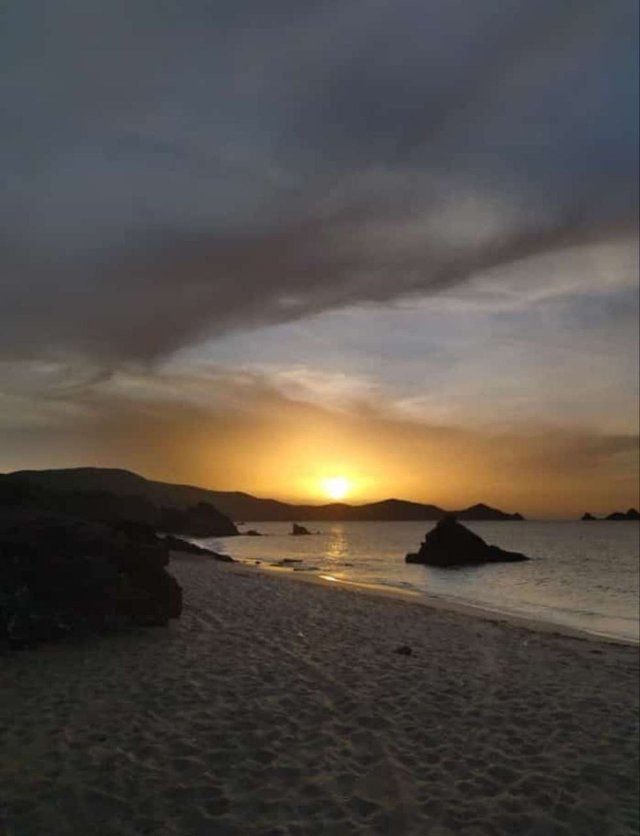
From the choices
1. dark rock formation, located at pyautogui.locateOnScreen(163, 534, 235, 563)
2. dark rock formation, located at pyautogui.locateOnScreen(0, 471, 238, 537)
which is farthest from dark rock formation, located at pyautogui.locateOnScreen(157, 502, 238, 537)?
dark rock formation, located at pyautogui.locateOnScreen(163, 534, 235, 563)

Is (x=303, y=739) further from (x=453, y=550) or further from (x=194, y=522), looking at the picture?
(x=194, y=522)

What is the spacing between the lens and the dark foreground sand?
6.90 m

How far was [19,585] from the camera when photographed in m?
13.5

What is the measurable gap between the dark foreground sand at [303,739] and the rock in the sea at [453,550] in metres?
57.8

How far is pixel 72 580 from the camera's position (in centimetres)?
1436

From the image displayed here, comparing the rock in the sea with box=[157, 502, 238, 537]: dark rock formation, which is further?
box=[157, 502, 238, 537]: dark rock formation

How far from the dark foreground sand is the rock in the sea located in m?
57.8

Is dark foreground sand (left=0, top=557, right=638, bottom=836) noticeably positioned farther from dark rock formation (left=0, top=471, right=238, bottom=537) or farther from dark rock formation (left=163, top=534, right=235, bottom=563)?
dark rock formation (left=163, top=534, right=235, bottom=563)

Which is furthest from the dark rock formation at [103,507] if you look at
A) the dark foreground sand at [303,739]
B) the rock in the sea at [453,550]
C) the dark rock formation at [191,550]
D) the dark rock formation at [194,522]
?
the rock in the sea at [453,550]

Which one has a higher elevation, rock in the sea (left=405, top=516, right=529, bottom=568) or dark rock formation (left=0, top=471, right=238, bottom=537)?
dark rock formation (left=0, top=471, right=238, bottom=537)

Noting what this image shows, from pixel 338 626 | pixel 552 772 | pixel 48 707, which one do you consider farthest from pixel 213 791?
pixel 338 626

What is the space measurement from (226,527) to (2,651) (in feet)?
482

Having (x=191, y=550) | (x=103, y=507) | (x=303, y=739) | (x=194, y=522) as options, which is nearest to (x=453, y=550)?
(x=191, y=550)

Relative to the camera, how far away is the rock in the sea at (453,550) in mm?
73500
